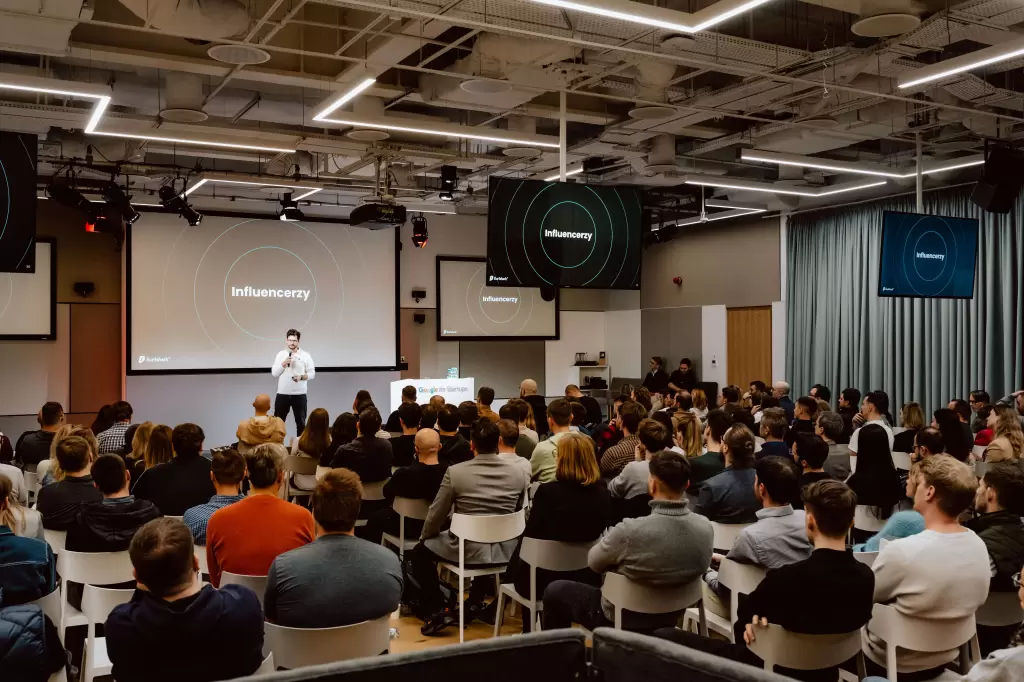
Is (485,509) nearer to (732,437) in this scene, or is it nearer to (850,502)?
(732,437)

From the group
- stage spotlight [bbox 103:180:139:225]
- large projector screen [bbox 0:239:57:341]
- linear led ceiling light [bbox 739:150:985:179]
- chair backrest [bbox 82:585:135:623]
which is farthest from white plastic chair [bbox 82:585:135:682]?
large projector screen [bbox 0:239:57:341]

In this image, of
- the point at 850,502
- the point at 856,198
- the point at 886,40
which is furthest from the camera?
the point at 856,198

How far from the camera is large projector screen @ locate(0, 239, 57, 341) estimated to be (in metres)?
11.6

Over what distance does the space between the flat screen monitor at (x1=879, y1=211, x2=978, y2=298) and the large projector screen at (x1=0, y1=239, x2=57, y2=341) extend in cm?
1082

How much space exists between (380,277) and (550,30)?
794 centimetres

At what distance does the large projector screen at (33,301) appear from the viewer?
11.6 metres

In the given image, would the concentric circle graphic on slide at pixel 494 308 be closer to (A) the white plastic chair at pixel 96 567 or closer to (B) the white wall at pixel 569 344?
(B) the white wall at pixel 569 344

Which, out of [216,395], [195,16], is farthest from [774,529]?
[216,395]

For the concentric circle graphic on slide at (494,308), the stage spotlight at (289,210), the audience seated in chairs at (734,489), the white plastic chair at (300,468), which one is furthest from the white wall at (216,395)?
the audience seated in chairs at (734,489)

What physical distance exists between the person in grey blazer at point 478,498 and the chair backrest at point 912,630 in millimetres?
2173

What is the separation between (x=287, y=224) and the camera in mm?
12695

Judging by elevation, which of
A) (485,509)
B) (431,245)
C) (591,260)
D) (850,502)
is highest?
(431,245)

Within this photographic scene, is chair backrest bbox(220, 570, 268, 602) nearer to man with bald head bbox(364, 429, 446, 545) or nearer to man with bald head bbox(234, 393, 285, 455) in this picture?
man with bald head bbox(364, 429, 446, 545)

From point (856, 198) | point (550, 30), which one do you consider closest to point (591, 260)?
point (550, 30)
